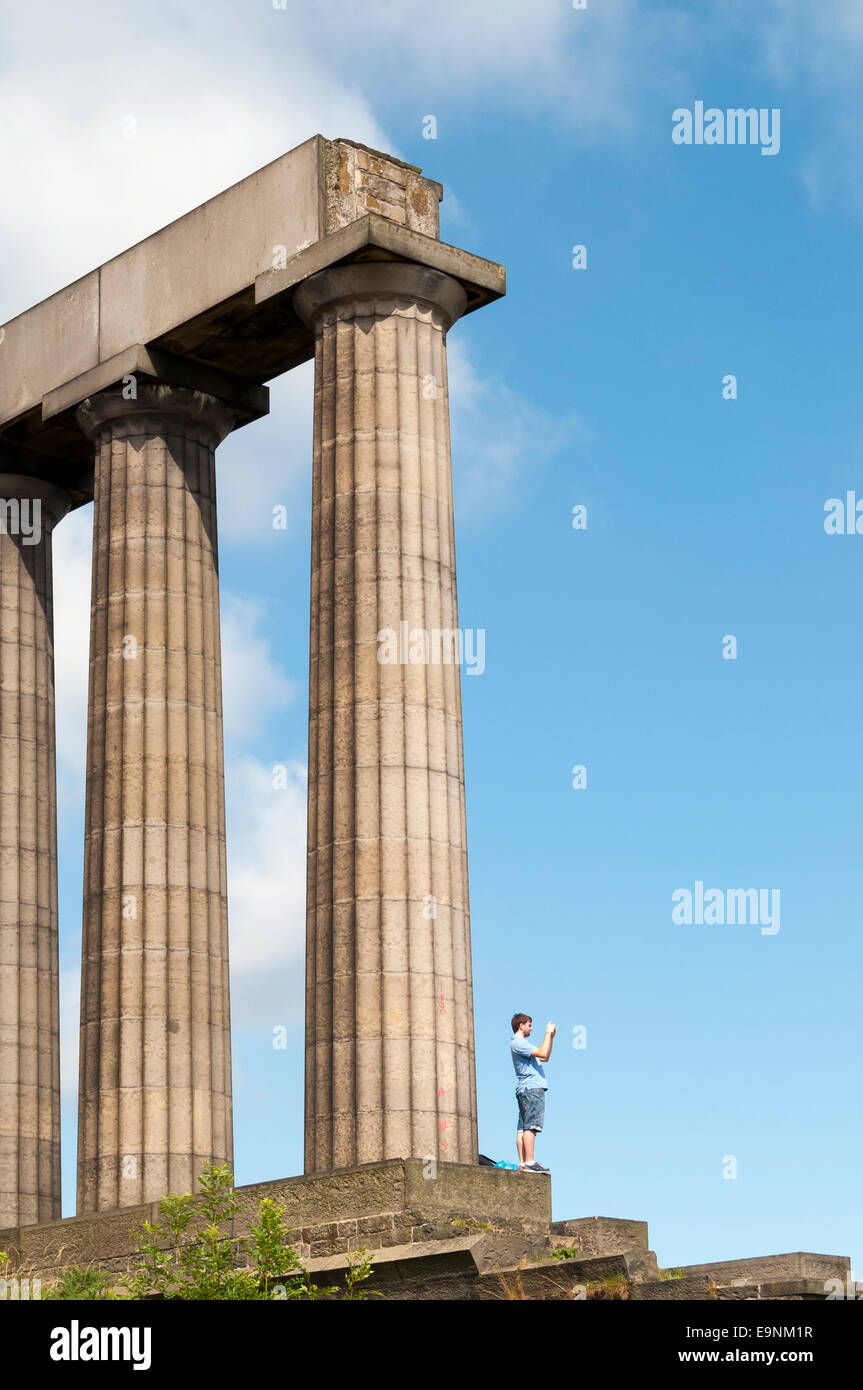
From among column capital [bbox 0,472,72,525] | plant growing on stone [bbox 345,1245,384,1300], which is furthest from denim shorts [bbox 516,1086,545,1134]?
column capital [bbox 0,472,72,525]

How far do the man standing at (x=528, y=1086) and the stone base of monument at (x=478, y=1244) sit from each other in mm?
1016

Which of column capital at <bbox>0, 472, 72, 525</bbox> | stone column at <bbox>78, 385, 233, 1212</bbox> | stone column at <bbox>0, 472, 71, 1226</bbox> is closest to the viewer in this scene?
stone column at <bbox>78, 385, 233, 1212</bbox>

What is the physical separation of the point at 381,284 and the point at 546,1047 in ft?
44.0

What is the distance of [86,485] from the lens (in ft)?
158

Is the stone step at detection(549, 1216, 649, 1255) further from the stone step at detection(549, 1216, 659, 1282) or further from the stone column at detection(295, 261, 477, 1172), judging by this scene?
the stone column at detection(295, 261, 477, 1172)

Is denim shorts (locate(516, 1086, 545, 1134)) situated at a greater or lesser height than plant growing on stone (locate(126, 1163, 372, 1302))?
greater

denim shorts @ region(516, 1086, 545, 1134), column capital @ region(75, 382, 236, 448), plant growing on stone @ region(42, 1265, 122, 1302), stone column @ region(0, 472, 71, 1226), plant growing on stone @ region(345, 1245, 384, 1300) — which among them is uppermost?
column capital @ region(75, 382, 236, 448)

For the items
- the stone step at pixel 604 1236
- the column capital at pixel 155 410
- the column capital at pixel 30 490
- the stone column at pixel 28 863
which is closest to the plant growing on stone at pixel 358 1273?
the stone step at pixel 604 1236

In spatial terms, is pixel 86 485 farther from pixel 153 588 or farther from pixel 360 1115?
pixel 360 1115

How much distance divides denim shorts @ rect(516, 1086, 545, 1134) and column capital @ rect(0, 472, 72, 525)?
20627mm

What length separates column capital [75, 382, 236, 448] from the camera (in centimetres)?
4166

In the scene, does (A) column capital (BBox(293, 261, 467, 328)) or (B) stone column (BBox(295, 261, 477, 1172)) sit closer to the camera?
(B) stone column (BBox(295, 261, 477, 1172))
